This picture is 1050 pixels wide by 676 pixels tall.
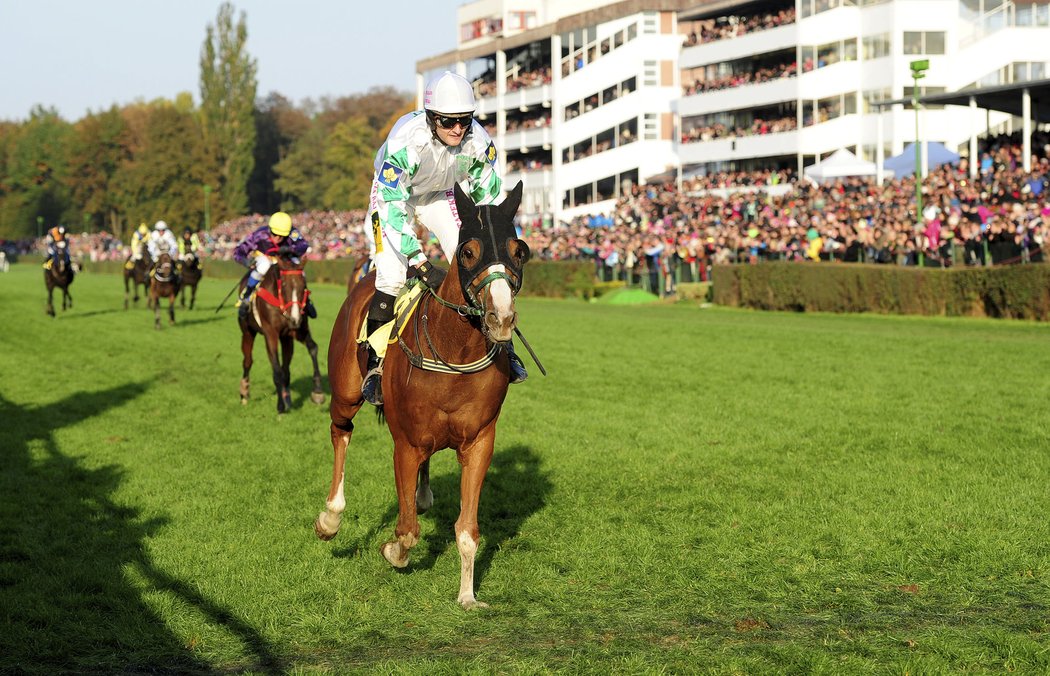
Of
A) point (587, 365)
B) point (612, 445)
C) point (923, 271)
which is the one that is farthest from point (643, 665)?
point (923, 271)

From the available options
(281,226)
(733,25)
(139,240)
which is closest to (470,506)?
(281,226)

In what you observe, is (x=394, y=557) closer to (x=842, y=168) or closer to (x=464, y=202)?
(x=464, y=202)

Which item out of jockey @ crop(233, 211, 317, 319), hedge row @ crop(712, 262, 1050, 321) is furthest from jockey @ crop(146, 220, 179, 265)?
hedge row @ crop(712, 262, 1050, 321)

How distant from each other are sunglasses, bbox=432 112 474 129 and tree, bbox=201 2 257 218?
94.9 m

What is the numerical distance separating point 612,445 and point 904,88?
138ft

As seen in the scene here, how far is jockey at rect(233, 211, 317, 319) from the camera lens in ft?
44.0

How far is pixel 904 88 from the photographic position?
159 feet

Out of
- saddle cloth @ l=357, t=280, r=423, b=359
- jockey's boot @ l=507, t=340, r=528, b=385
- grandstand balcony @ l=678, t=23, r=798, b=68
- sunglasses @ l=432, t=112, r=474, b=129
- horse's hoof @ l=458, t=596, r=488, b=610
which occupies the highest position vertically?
grandstand balcony @ l=678, t=23, r=798, b=68

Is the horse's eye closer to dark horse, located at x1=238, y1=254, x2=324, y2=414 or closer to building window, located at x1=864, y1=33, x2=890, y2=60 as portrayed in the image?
dark horse, located at x1=238, y1=254, x2=324, y2=414

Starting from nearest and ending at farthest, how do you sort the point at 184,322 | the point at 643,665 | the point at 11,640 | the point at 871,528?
the point at 643,665
the point at 11,640
the point at 871,528
the point at 184,322

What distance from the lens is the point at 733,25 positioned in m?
55.7

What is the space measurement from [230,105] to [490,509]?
3754 inches

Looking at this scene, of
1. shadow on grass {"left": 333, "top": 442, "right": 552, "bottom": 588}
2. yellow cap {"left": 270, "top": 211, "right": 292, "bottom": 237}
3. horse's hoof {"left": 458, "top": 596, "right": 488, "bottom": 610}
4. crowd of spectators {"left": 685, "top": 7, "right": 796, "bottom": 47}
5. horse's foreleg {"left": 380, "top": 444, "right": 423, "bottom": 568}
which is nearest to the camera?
horse's hoof {"left": 458, "top": 596, "right": 488, "bottom": 610}

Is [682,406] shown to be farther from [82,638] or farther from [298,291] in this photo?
[82,638]
